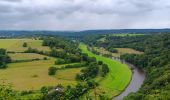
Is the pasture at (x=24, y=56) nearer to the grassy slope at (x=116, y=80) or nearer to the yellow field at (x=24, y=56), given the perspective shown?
the yellow field at (x=24, y=56)

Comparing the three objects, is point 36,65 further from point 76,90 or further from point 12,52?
point 76,90

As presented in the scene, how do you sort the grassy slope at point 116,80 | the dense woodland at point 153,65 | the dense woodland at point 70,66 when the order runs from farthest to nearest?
the grassy slope at point 116,80, the dense woodland at point 70,66, the dense woodland at point 153,65

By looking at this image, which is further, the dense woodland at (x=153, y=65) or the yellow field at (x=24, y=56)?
the yellow field at (x=24, y=56)

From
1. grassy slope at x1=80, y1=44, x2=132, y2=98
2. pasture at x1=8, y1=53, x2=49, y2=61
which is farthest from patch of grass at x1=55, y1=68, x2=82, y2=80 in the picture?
pasture at x1=8, y1=53, x2=49, y2=61

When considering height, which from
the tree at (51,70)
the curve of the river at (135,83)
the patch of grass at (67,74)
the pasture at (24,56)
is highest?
the pasture at (24,56)

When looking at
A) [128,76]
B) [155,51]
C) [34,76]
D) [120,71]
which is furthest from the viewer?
[155,51]

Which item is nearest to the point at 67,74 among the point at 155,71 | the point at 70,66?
the point at 70,66

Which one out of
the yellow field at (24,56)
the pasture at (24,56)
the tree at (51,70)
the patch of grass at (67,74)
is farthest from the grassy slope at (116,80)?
the yellow field at (24,56)

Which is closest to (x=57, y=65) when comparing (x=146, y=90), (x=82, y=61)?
(x=82, y=61)

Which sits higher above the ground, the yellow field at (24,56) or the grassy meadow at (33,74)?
the yellow field at (24,56)

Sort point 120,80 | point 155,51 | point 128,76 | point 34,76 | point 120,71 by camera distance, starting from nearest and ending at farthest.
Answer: point 34,76 → point 120,80 → point 128,76 → point 120,71 → point 155,51
